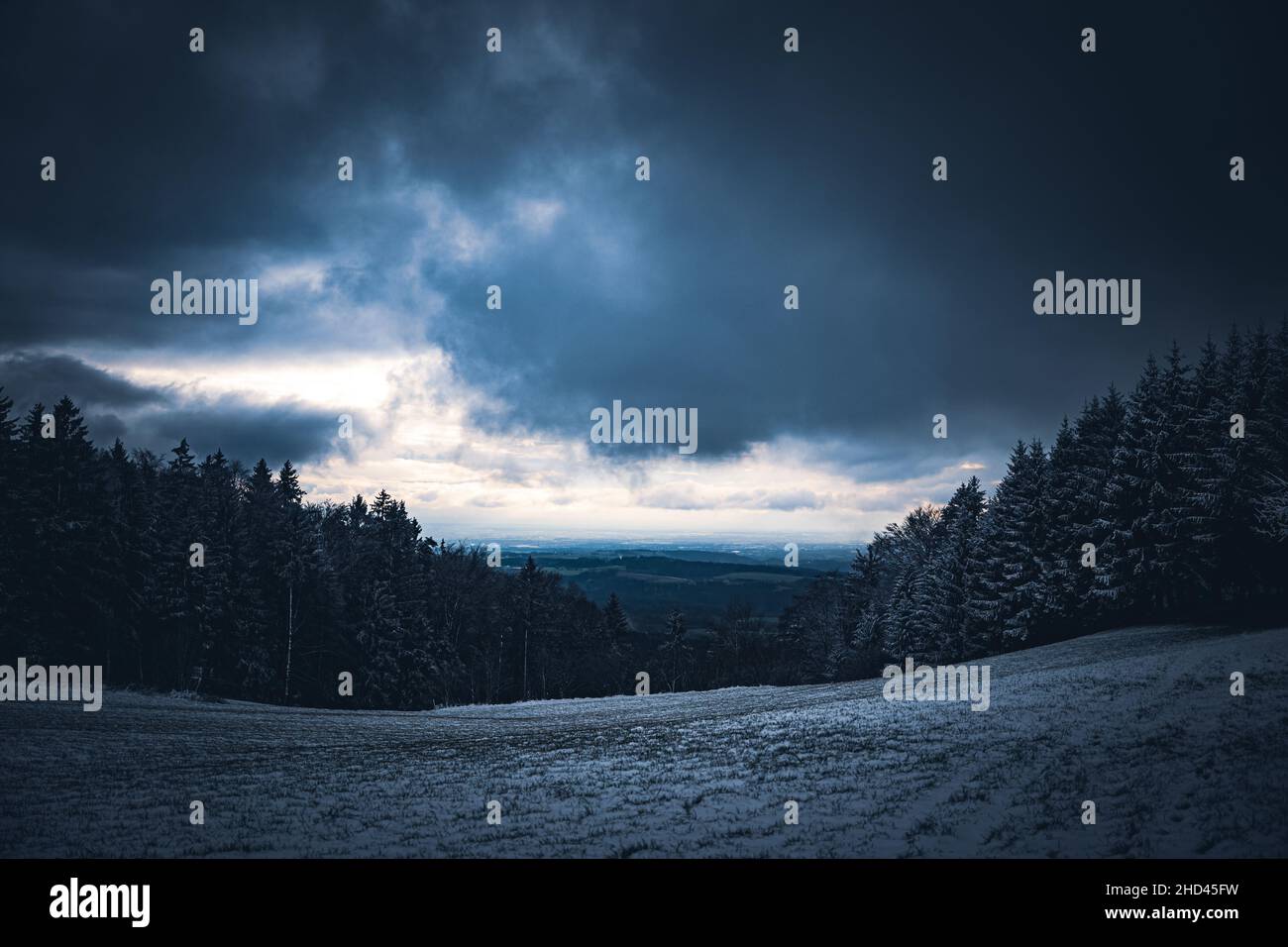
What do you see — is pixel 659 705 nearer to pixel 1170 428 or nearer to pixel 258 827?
pixel 258 827

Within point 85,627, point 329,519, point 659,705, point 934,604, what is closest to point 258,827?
Answer: point 659,705

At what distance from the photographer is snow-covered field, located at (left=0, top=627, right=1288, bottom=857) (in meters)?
11.0

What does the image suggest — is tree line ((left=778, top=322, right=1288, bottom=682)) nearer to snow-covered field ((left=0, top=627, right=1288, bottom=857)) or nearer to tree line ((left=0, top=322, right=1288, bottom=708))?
tree line ((left=0, top=322, right=1288, bottom=708))

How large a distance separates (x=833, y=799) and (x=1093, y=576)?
36.2 m

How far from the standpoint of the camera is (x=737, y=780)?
50.3 feet

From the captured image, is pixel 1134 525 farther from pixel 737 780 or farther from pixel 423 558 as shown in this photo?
pixel 423 558

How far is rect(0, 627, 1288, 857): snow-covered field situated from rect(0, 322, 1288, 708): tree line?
507 inches

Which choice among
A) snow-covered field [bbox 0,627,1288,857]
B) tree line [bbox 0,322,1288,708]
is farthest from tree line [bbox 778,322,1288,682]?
snow-covered field [bbox 0,627,1288,857]

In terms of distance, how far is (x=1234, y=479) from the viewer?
3559 centimetres

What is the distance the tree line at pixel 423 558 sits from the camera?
37.0 meters

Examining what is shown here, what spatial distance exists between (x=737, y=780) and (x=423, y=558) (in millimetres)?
53460

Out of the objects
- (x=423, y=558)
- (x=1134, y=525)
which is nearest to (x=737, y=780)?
(x=1134, y=525)

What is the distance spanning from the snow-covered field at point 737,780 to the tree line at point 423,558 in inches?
507

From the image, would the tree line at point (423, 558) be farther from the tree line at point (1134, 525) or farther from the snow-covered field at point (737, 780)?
the snow-covered field at point (737, 780)
